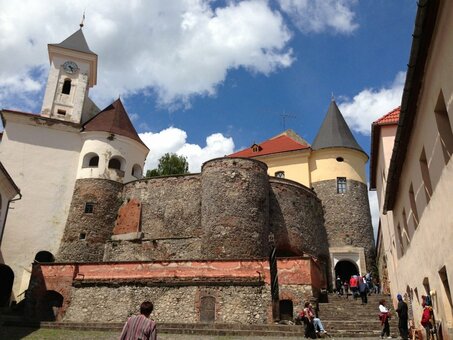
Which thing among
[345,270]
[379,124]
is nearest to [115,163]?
[345,270]

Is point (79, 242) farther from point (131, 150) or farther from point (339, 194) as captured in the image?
point (339, 194)

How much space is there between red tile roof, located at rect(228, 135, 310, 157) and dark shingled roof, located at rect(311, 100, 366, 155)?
1.23 metres

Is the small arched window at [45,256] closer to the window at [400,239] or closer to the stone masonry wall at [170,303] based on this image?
the stone masonry wall at [170,303]

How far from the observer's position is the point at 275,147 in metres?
34.1

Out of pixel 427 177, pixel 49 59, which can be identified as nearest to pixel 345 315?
pixel 427 177

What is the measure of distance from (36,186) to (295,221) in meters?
16.4

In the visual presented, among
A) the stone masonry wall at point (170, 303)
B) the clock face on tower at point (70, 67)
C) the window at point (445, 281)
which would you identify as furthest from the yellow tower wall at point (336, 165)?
the window at point (445, 281)

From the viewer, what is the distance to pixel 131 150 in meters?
29.3

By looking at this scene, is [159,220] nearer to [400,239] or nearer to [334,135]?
[400,239]

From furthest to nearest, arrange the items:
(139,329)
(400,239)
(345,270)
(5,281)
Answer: (345,270) < (5,281) < (400,239) < (139,329)

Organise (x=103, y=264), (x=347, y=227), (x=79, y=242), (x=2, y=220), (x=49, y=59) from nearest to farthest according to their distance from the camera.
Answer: (x=103, y=264)
(x=2, y=220)
(x=79, y=242)
(x=347, y=227)
(x=49, y=59)

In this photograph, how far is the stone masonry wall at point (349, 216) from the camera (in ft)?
Answer: 94.7

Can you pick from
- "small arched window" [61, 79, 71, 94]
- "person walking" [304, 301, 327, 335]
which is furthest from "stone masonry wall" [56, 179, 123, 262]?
"person walking" [304, 301, 327, 335]

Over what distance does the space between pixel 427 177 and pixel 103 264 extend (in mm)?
14723
